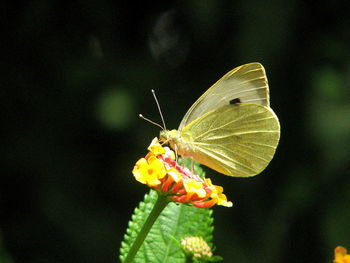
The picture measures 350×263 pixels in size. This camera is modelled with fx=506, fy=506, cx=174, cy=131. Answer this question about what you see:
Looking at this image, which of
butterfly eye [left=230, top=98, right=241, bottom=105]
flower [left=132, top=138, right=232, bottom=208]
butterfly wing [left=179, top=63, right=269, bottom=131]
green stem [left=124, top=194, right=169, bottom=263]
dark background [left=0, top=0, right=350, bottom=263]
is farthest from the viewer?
dark background [left=0, top=0, right=350, bottom=263]

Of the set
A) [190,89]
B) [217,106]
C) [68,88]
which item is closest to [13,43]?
[68,88]

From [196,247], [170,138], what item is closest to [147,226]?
[196,247]

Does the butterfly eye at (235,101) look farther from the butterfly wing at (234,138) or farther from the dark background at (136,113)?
the dark background at (136,113)

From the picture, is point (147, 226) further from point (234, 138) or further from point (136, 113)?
point (136, 113)

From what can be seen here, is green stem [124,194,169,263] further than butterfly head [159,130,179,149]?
No

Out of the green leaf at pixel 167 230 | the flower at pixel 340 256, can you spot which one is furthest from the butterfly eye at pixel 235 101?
the flower at pixel 340 256

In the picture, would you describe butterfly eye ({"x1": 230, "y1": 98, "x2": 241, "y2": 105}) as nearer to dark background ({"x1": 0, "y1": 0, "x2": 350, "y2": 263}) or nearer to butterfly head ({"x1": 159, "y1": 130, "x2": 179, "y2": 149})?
butterfly head ({"x1": 159, "y1": 130, "x2": 179, "y2": 149})

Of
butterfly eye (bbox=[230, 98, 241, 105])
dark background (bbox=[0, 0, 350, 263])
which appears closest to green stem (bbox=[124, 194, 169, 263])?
butterfly eye (bbox=[230, 98, 241, 105])
